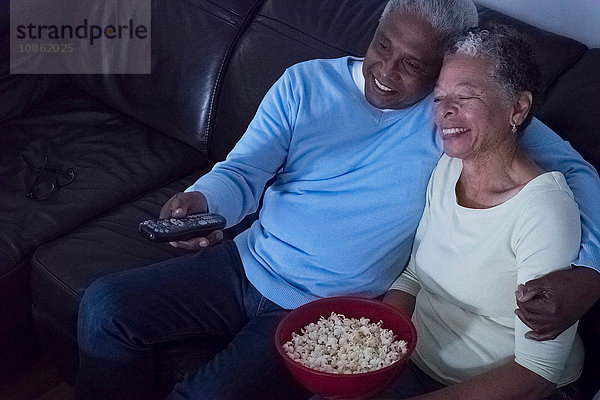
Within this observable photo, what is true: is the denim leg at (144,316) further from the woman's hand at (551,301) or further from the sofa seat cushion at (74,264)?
the woman's hand at (551,301)

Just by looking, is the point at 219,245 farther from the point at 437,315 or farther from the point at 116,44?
the point at 116,44

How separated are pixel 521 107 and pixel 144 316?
0.83 m

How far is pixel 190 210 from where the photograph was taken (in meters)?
1.52

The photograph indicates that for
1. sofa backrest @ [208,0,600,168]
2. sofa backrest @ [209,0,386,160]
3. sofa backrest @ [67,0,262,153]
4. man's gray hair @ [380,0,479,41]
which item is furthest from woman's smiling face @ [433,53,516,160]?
sofa backrest @ [67,0,262,153]

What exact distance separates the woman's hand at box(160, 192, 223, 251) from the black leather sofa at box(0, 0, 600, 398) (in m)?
0.25

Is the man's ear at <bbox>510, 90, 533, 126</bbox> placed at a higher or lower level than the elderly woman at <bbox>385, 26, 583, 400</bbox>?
higher

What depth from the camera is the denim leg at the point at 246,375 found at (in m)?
1.48

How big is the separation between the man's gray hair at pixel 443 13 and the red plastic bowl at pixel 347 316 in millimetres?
541

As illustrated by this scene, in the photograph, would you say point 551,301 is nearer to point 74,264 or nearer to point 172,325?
point 172,325

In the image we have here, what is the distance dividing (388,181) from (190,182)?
727 mm

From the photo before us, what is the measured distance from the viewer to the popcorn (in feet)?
4.48

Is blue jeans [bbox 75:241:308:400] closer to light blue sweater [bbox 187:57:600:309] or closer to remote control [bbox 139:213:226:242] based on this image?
light blue sweater [bbox 187:57:600:309]

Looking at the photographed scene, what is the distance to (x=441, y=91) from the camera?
1.46m

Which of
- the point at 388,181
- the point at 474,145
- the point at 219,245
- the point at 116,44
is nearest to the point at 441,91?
the point at 474,145
